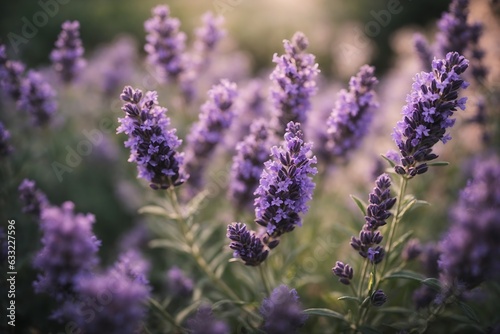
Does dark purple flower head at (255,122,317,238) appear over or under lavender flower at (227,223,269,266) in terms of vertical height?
over

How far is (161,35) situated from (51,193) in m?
2.90

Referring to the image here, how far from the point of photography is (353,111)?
11.0ft

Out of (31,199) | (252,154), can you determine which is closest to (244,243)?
(252,154)

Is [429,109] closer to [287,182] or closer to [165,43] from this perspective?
[287,182]

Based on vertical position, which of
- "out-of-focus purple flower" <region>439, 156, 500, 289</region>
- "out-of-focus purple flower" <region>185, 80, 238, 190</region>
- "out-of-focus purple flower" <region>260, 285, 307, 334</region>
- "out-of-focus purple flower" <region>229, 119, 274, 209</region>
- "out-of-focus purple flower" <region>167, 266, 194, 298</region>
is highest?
"out-of-focus purple flower" <region>185, 80, 238, 190</region>

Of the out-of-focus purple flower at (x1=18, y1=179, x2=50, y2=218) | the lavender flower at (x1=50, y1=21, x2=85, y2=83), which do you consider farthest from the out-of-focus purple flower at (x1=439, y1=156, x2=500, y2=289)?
the lavender flower at (x1=50, y1=21, x2=85, y2=83)

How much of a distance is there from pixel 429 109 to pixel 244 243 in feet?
4.78

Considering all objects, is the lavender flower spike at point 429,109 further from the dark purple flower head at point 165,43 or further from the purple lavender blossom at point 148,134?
the dark purple flower head at point 165,43

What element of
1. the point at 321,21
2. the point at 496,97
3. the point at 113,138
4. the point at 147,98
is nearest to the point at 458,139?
the point at 496,97

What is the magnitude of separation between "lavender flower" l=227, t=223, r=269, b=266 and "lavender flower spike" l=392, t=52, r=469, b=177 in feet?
3.53

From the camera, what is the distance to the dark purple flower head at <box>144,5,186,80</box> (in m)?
4.10

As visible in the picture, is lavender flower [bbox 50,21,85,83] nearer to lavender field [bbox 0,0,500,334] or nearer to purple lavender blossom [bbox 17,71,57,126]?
lavender field [bbox 0,0,500,334]

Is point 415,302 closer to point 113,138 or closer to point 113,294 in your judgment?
point 113,294

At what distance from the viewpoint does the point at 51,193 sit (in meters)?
5.62
